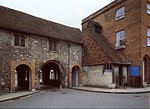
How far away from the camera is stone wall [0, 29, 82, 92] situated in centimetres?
1505

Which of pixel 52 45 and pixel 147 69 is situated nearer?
pixel 52 45

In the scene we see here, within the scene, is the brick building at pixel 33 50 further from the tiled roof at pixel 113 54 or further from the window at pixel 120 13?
the window at pixel 120 13

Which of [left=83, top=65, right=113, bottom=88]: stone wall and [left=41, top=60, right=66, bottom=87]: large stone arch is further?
[left=41, top=60, right=66, bottom=87]: large stone arch

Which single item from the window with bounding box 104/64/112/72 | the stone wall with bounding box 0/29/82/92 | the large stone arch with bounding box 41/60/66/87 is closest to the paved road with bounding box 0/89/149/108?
the stone wall with bounding box 0/29/82/92

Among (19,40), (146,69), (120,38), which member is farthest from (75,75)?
(19,40)

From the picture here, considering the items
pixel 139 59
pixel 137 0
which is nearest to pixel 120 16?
pixel 137 0

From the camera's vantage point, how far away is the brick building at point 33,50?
50.2ft

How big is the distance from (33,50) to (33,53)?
307mm

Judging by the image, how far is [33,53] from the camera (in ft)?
56.4

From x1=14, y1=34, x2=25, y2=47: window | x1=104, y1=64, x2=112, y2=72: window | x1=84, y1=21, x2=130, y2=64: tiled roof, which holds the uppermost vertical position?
x1=14, y1=34, x2=25, y2=47: window

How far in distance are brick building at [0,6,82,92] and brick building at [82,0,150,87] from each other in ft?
6.94

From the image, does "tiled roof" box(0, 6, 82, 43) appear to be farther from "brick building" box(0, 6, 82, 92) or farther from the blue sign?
the blue sign

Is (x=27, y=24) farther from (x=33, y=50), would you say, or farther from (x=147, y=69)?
(x=147, y=69)

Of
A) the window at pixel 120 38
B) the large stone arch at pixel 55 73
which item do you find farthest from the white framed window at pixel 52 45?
the window at pixel 120 38
